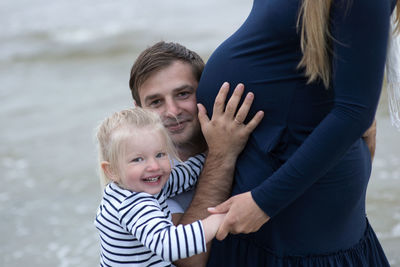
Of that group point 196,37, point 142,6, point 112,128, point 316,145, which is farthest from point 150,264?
point 142,6

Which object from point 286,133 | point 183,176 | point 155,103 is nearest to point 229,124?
point 286,133

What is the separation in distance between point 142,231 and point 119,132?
1.14 ft

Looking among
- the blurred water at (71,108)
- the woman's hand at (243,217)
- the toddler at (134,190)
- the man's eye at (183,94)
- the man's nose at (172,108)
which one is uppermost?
the blurred water at (71,108)

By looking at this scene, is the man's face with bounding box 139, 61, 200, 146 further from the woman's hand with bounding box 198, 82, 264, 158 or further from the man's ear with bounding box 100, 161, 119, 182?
the man's ear with bounding box 100, 161, 119, 182

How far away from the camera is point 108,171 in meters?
1.94

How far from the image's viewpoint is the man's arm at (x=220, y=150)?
1876 millimetres

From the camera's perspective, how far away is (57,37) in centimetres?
1180

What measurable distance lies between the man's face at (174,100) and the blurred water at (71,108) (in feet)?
5.98

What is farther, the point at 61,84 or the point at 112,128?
the point at 61,84

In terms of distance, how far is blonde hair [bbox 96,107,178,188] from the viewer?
6.19 feet

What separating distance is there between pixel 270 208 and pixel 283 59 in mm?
453

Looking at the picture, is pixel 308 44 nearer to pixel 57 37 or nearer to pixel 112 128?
pixel 112 128

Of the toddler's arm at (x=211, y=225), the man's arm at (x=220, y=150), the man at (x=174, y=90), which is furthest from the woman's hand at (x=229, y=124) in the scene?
the toddler's arm at (x=211, y=225)

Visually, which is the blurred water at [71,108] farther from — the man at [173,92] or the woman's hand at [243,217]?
the woman's hand at [243,217]
